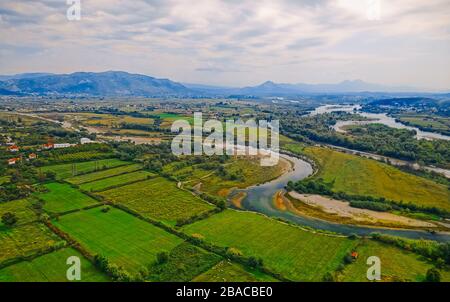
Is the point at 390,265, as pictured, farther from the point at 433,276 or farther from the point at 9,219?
the point at 9,219

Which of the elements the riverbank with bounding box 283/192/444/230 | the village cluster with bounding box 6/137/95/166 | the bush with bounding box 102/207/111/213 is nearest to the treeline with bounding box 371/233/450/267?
the riverbank with bounding box 283/192/444/230

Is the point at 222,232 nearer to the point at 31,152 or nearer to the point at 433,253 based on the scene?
the point at 433,253

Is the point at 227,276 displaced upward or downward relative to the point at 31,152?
downward

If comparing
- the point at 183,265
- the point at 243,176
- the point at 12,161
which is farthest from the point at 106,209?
the point at 12,161

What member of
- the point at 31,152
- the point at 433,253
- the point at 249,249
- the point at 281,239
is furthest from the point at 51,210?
the point at 433,253

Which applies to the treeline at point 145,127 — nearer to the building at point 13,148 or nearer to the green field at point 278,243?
the building at point 13,148

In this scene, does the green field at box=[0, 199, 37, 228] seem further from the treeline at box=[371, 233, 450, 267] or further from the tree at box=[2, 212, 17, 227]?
the treeline at box=[371, 233, 450, 267]
